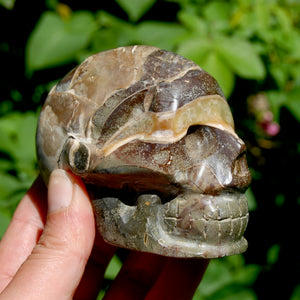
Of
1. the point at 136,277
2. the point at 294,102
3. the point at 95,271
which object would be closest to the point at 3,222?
the point at 95,271

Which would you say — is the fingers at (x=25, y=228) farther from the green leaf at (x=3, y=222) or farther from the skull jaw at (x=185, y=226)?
the skull jaw at (x=185, y=226)

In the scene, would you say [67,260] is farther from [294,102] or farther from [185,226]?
[294,102]

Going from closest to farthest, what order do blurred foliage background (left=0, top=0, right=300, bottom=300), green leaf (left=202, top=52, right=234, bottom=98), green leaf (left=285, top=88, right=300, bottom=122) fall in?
green leaf (left=202, top=52, right=234, bottom=98), blurred foliage background (left=0, top=0, right=300, bottom=300), green leaf (left=285, top=88, right=300, bottom=122)

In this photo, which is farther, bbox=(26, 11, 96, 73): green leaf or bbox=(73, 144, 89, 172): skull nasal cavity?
bbox=(26, 11, 96, 73): green leaf

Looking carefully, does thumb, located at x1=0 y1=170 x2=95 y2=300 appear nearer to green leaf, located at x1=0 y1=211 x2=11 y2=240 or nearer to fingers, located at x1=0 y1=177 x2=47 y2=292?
fingers, located at x1=0 y1=177 x2=47 y2=292

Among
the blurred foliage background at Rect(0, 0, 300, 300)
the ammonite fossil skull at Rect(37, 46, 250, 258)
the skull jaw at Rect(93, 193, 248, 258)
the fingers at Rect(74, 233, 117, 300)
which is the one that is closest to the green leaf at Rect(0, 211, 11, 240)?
the blurred foliage background at Rect(0, 0, 300, 300)

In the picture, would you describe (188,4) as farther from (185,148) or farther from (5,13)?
(185,148)
